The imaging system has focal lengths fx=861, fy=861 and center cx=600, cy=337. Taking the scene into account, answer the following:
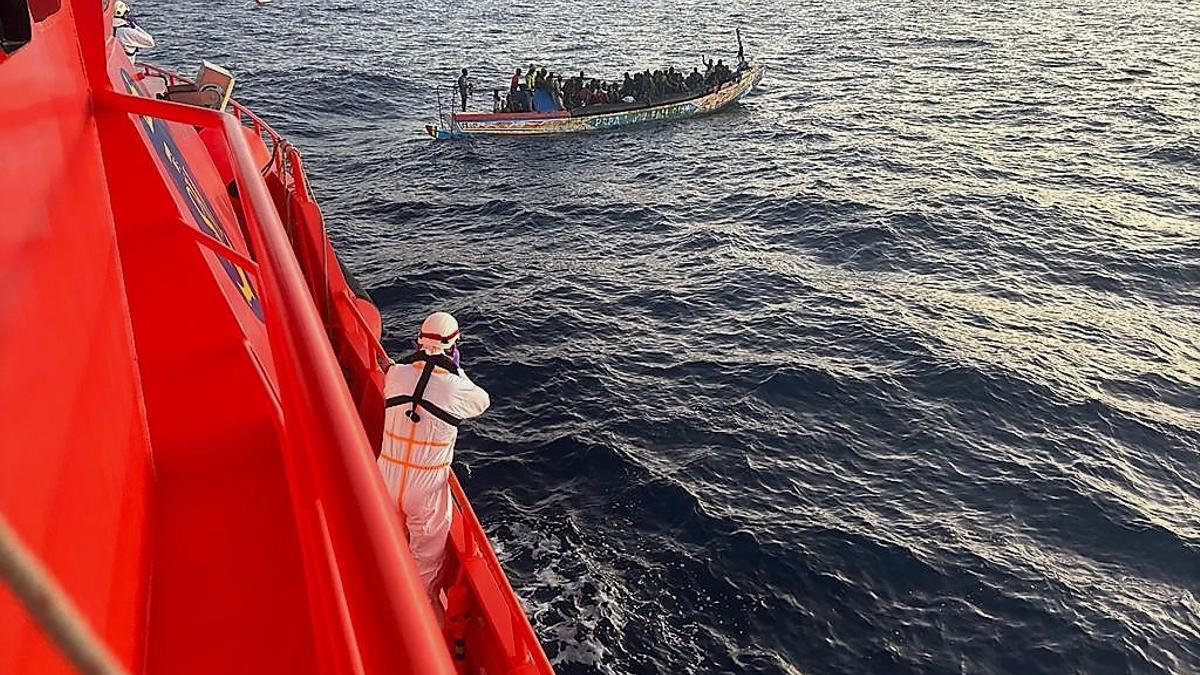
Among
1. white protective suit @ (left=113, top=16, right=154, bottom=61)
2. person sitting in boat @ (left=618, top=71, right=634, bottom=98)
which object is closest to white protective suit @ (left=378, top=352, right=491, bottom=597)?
white protective suit @ (left=113, top=16, right=154, bottom=61)

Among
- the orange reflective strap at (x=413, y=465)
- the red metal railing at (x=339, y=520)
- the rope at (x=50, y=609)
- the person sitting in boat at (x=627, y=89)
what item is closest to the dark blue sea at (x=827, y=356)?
the person sitting in boat at (x=627, y=89)

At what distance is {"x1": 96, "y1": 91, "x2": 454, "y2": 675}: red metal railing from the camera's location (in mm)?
1277

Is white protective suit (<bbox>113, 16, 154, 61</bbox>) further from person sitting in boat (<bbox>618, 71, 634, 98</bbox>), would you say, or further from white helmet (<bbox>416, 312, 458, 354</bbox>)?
person sitting in boat (<bbox>618, 71, 634, 98</bbox>)

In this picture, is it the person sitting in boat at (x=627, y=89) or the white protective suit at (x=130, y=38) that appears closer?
the white protective suit at (x=130, y=38)

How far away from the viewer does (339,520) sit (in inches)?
56.9

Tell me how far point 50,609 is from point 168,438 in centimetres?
497

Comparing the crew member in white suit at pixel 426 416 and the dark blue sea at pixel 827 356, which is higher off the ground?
the crew member in white suit at pixel 426 416

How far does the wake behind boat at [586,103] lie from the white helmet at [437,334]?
74.9 feet

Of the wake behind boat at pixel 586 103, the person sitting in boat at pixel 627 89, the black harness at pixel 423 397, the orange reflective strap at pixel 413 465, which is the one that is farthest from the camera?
the person sitting in boat at pixel 627 89

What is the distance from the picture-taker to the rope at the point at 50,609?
2.13 feet

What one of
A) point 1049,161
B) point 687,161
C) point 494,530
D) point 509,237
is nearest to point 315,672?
point 494,530

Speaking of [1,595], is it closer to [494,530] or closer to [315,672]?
[315,672]

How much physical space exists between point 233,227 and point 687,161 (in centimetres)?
1953

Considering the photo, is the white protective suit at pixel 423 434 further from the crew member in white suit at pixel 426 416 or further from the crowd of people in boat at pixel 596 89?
the crowd of people in boat at pixel 596 89
